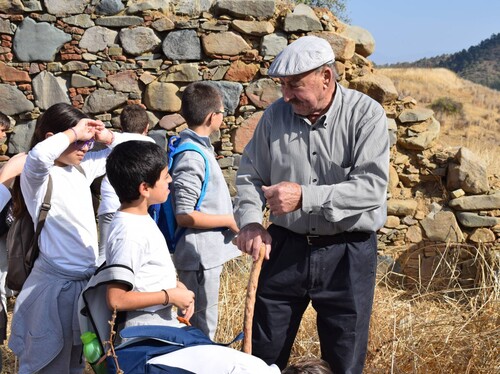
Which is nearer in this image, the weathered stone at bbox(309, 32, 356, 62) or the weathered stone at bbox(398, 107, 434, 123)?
the weathered stone at bbox(309, 32, 356, 62)

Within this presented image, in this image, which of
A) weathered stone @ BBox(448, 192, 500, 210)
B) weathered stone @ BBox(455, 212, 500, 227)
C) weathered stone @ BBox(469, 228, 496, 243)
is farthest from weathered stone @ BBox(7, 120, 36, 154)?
weathered stone @ BBox(469, 228, 496, 243)

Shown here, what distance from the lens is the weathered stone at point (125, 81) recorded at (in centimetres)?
645

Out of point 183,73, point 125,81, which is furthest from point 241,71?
point 125,81

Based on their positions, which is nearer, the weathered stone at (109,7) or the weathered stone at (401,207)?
the weathered stone at (109,7)

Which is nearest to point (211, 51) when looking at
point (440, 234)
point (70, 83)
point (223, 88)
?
point (223, 88)

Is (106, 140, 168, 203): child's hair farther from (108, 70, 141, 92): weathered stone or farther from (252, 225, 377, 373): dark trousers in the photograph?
(108, 70, 141, 92): weathered stone

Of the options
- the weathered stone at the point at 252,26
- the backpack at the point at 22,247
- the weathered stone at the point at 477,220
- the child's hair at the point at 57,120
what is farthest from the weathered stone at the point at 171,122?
the backpack at the point at 22,247

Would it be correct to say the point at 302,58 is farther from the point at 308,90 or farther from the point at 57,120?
the point at 57,120

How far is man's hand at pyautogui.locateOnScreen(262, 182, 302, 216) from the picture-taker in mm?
2615

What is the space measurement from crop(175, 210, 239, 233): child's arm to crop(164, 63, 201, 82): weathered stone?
3.00 metres

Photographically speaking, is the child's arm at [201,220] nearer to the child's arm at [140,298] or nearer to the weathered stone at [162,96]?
the child's arm at [140,298]

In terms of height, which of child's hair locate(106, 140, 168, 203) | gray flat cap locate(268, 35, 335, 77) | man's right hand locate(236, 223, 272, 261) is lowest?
man's right hand locate(236, 223, 272, 261)

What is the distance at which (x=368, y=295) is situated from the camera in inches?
117

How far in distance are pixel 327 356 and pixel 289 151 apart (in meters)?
0.91
